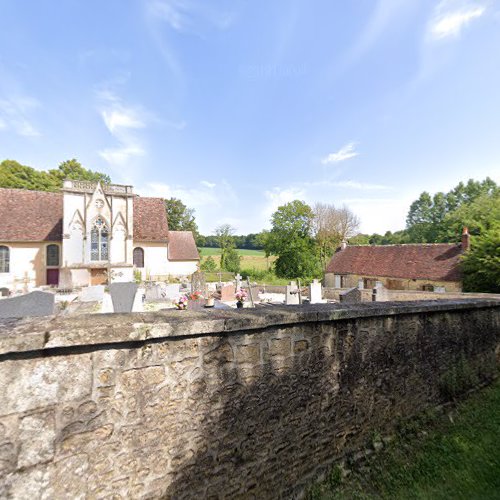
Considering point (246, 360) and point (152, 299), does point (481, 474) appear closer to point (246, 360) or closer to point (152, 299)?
point (246, 360)

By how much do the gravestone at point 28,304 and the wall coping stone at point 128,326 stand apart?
4389 mm

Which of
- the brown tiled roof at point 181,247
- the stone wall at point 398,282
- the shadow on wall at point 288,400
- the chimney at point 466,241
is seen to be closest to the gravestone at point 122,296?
the shadow on wall at point 288,400

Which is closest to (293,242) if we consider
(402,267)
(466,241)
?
(402,267)

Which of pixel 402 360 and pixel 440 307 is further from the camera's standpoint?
pixel 440 307

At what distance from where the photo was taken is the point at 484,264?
45.0 ft

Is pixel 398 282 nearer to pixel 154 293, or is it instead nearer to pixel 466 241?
pixel 466 241

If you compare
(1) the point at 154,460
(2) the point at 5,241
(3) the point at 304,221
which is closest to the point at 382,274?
(3) the point at 304,221

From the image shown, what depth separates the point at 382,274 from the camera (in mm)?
20953

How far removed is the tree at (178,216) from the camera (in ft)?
146

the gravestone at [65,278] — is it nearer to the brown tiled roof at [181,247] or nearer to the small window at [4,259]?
the small window at [4,259]

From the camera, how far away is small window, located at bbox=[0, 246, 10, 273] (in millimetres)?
20922

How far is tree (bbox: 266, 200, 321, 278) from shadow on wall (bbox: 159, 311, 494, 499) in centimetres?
2916

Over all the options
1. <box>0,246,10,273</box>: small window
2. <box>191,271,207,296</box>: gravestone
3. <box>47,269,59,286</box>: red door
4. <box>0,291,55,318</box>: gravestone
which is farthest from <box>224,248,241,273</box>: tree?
<box>0,291,55,318</box>: gravestone

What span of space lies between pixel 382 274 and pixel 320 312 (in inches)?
817
